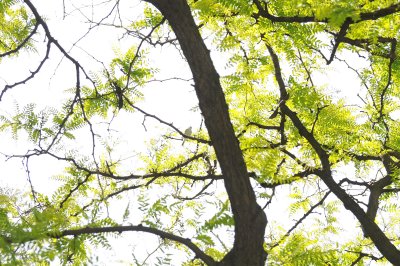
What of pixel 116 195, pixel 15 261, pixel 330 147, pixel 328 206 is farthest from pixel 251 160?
pixel 15 261

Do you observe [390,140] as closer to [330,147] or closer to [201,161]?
[330,147]

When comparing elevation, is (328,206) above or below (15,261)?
above

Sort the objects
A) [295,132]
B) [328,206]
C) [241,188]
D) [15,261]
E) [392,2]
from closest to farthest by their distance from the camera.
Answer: [15,261]
[241,188]
[392,2]
[295,132]
[328,206]

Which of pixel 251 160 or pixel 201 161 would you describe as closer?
pixel 251 160

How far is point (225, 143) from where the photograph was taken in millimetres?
2260

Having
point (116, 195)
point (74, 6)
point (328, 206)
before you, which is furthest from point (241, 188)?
point (328, 206)

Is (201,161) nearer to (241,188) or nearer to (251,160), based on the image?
(251,160)

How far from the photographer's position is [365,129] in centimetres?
421

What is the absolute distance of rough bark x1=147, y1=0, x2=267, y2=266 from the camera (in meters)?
2.14

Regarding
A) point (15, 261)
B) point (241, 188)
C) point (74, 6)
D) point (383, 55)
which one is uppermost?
point (383, 55)

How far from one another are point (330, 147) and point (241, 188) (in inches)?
82.8

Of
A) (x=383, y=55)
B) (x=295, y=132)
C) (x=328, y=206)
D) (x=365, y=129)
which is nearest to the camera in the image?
(x=383, y=55)

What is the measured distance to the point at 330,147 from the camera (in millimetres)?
4102

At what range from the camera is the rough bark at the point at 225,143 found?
7.03ft
